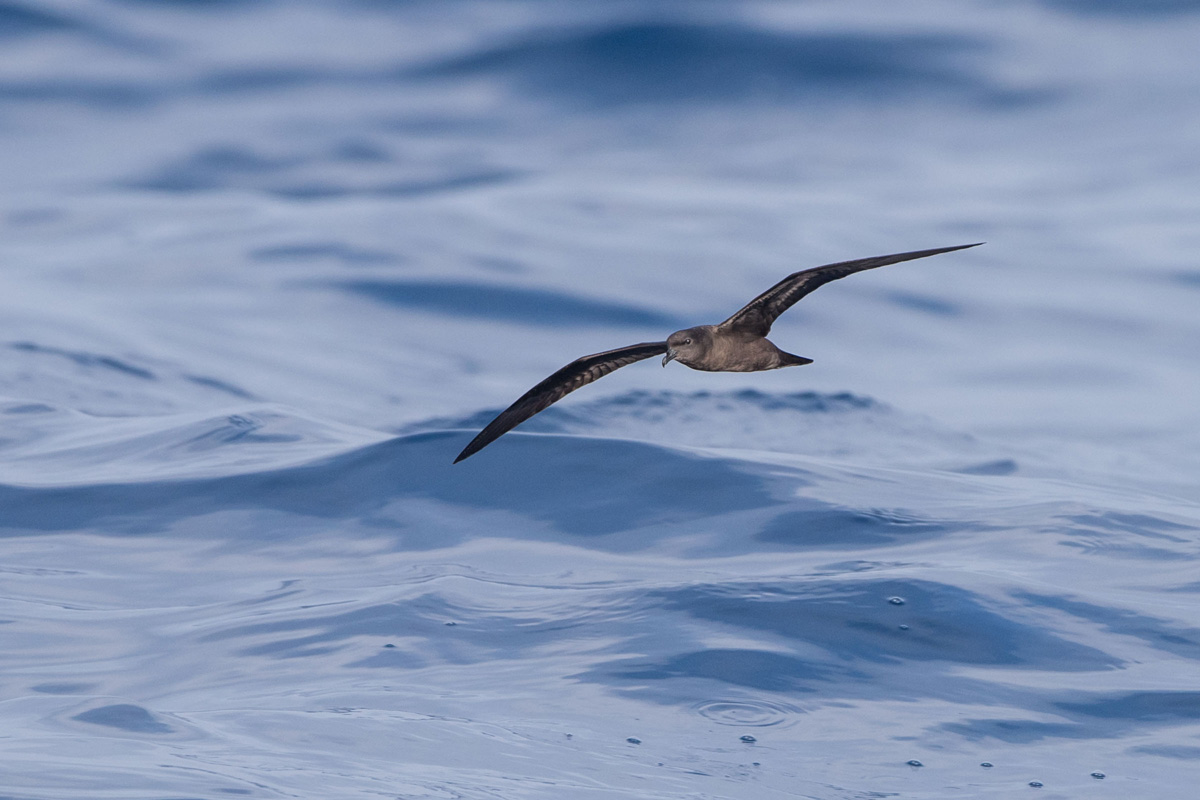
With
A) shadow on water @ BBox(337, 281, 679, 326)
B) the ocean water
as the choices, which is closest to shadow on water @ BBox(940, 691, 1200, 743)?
the ocean water

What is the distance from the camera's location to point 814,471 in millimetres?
11539

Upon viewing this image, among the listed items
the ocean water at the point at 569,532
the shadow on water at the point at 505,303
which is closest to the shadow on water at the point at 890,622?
the ocean water at the point at 569,532

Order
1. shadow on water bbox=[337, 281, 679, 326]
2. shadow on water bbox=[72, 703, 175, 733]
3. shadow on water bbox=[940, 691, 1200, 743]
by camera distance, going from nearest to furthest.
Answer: shadow on water bbox=[72, 703, 175, 733] → shadow on water bbox=[940, 691, 1200, 743] → shadow on water bbox=[337, 281, 679, 326]

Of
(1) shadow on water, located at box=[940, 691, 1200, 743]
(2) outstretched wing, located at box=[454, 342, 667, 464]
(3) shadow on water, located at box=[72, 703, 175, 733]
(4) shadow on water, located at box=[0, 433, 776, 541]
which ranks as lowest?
(1) shadow on water, located at box=[940, 691, 1200, 743]

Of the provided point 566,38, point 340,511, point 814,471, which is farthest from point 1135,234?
point 340,511

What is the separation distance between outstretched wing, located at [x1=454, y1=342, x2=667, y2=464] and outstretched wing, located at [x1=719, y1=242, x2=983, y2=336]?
369 millimetres

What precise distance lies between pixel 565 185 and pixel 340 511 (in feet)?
58.8

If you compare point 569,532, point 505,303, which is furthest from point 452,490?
point 505,303

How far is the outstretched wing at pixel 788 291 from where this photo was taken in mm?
5418

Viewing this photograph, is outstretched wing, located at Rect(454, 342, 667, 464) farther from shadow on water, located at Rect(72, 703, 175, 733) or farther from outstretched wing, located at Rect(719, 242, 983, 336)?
shadow on water, located at Rect(72, 703, 175, 733)

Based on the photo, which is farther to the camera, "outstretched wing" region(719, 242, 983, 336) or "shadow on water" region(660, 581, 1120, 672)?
"shadow on water" region(660, 581, 1120, 672)

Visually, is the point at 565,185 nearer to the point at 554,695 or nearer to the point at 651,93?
the point at 651,93

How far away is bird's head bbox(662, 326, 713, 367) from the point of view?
6.37 meters

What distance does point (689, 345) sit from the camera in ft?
20.9
